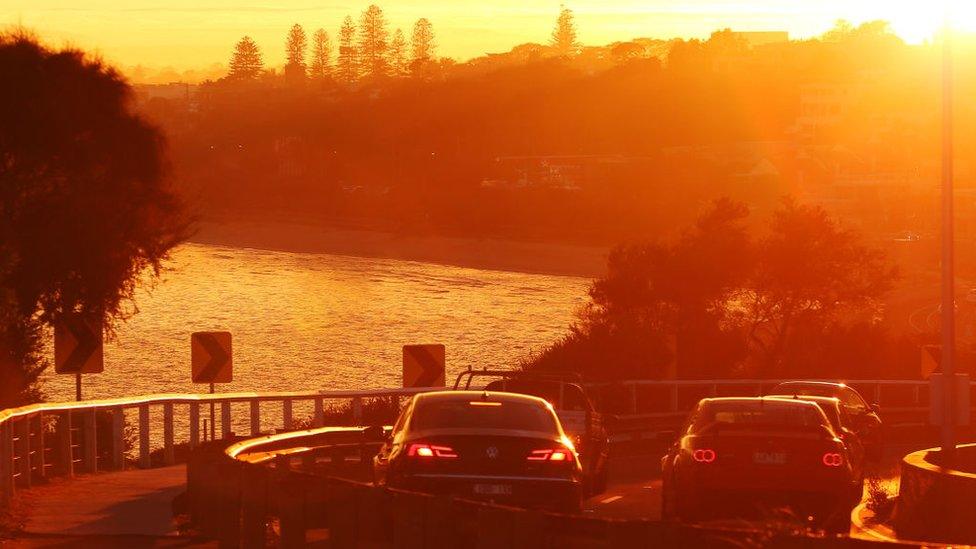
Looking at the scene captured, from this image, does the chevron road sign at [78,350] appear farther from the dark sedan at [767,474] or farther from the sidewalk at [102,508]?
the dark sedan at [767,474]

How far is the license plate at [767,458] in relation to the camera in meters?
17.0

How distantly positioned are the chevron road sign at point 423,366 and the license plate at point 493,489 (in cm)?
1347

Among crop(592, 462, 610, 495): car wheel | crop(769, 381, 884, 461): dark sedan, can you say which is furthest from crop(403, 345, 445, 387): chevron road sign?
crop(592, 462, 610, 495): car wheel

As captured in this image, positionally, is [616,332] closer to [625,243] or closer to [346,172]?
[625,243]

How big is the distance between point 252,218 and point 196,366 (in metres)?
134

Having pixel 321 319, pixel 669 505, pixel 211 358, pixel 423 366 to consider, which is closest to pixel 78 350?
pixel 211 358

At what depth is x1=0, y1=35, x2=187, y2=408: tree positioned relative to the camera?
99.2ft

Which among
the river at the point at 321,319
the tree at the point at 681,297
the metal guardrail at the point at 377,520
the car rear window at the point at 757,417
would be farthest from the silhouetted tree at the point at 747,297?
the metal guardrail at the point at 377,520

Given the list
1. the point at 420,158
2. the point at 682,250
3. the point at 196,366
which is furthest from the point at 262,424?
the point at 420,158

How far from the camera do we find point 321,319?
362 feet

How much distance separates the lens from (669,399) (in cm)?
4812

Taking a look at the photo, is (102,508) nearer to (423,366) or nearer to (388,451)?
(388,451)

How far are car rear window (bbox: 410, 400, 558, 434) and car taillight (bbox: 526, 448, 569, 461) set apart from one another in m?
0.32

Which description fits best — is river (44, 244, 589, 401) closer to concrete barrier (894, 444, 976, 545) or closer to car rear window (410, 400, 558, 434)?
concrete barrier (894, 444, 976, 545)
